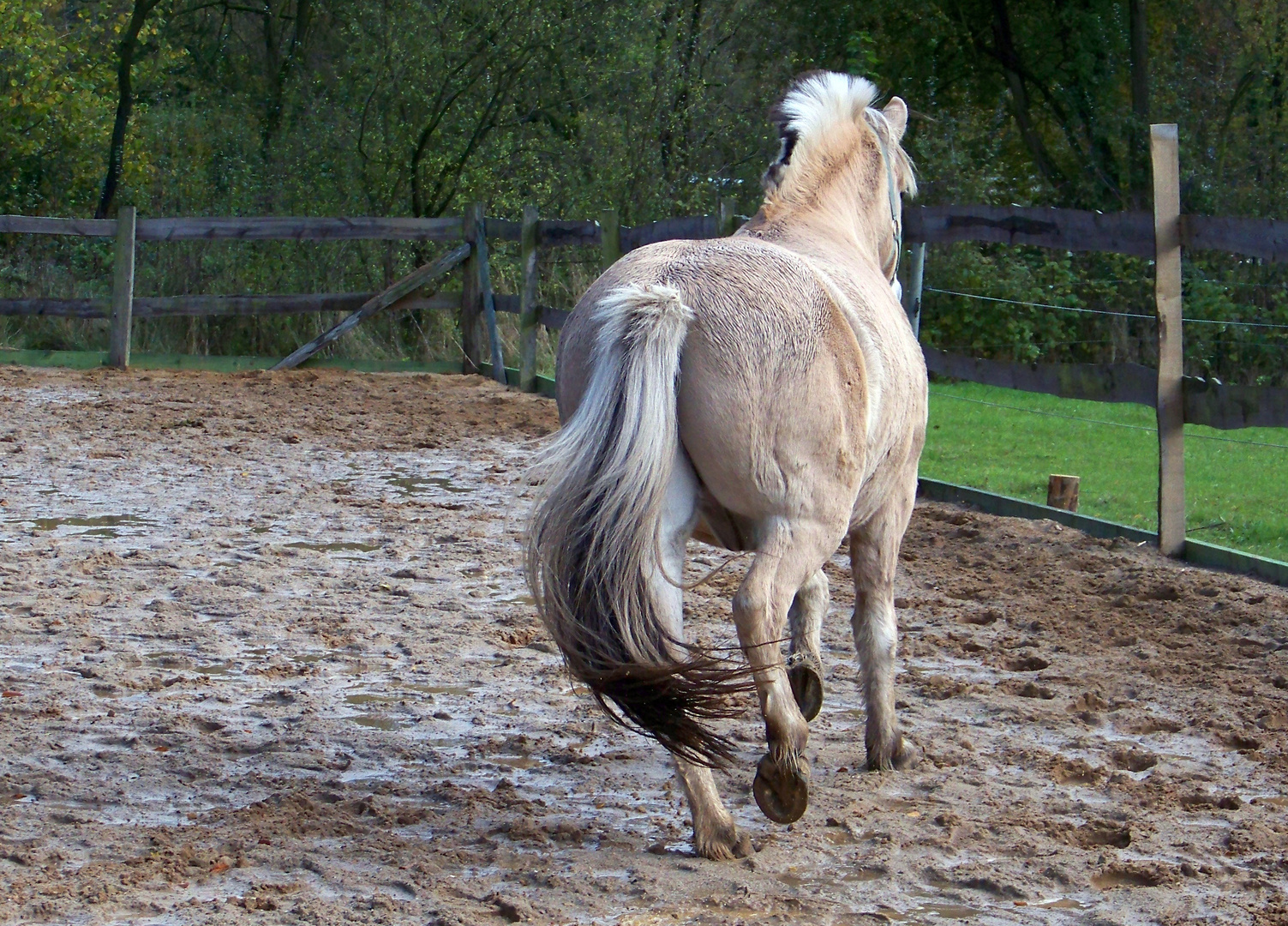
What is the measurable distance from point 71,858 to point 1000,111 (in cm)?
1748

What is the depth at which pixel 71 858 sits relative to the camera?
113 inches

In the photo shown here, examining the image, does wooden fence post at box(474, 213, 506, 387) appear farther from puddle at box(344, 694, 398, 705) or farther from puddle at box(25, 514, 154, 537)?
puddle at box(344, 694, 398, 705)

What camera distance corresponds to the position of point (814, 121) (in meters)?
4.16

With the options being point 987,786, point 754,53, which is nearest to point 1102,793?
point 987,786

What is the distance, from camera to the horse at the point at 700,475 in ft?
9.25

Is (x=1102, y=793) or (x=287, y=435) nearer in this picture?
(x=1102, y=793)

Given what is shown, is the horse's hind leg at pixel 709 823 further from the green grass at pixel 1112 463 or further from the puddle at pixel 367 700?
the green grass at pixel 1112 463

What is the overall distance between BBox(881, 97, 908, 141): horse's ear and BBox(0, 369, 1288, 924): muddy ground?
1.88 m

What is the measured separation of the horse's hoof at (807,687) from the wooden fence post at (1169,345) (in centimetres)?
307

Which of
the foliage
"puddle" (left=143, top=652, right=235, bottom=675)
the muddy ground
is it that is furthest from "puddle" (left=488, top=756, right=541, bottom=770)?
the foliage

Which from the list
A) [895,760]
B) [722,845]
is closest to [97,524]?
[895,760]

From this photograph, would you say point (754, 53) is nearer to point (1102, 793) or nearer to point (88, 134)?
point (88, 134)

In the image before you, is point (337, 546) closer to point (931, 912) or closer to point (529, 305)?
point (931, 912)

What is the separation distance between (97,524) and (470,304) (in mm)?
6911
